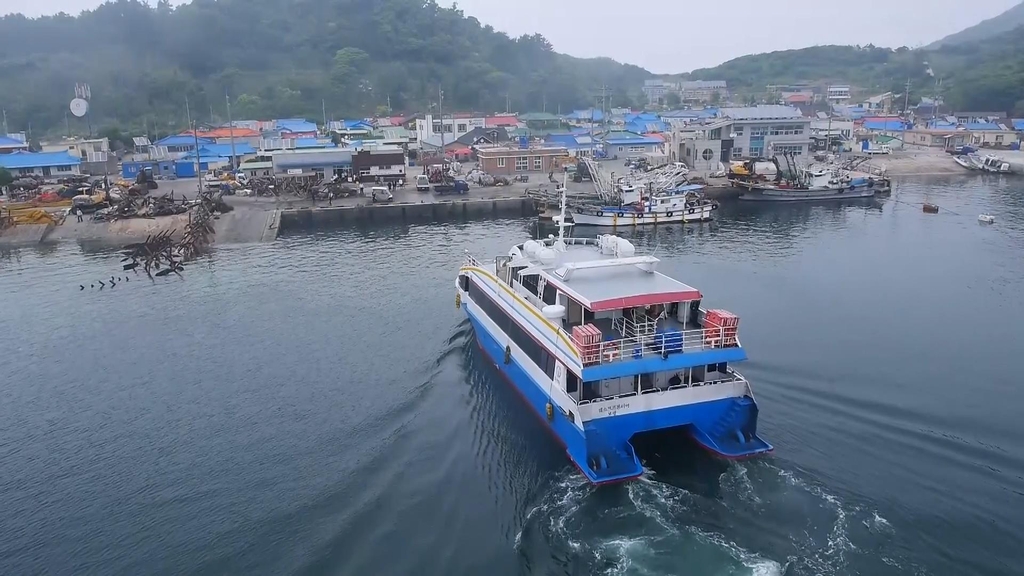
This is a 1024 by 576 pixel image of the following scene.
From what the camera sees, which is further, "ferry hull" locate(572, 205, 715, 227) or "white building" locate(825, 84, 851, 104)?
"white building" locate(825, 84, 851, 104)

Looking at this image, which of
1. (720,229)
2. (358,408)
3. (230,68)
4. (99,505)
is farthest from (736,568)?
(230,68)

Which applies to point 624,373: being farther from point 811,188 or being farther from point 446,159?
point 446,159

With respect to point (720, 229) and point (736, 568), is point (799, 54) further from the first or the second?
point (736, 568)

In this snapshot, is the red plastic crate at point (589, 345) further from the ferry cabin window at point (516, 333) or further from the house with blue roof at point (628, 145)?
the house with blue roof at point (628, 145)

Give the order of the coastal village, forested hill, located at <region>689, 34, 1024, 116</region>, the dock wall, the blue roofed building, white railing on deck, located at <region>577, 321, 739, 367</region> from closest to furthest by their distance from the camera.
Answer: white railing on deck, located at <region>577, 321, 739, 367</region>
the dock wall
the coastal village
the blue roofed building
forested hill, located at <region>689, 34, 1024, 116</region>

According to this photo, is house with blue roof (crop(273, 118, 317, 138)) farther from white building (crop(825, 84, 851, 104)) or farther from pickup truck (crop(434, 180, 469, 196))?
white building (crop(825, 84, 851, 104))

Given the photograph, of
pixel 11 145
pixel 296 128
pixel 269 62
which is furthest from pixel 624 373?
pixel 269 62

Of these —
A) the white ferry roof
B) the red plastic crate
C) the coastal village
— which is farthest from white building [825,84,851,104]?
the red plastic crate
